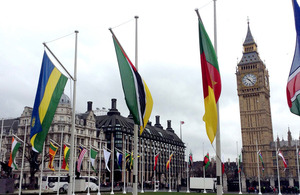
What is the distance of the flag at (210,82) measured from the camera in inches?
607

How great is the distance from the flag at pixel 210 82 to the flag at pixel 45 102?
29.5ft

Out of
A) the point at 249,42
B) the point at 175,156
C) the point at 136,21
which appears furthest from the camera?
the point at 175,156

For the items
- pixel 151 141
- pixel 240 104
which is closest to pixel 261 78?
pixel 240 104

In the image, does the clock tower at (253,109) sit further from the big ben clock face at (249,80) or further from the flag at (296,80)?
the flag at (296,80)

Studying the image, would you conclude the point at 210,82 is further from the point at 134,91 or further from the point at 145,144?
the point at 145,144

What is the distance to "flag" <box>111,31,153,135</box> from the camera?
696 inches

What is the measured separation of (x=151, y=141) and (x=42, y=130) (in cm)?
9963

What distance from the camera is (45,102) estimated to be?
19.7 meters

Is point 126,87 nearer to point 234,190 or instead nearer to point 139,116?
point 139,116

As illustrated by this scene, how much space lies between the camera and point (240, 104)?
11544 cm

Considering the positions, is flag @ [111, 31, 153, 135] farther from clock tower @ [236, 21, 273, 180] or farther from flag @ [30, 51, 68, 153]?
clock tower @ [236, 21, 273, 180]

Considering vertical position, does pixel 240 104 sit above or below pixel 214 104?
above

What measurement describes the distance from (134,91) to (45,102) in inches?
223

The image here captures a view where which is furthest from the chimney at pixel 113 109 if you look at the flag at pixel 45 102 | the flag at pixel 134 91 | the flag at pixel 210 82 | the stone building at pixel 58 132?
the flag at pixel 210 82
